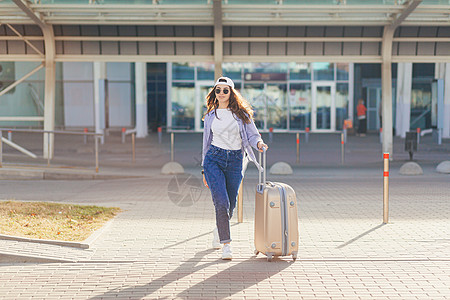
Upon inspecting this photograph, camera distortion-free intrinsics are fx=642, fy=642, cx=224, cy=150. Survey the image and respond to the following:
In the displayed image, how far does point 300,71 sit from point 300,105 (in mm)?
1927

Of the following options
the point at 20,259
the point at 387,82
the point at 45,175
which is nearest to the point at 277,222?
the point at 20,259

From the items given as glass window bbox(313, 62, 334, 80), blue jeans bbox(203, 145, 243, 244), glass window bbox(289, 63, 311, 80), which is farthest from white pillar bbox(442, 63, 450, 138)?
blue jeans bbox(203, 145, 243, 244)

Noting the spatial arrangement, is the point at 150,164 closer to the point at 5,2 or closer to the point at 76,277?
the point at 5,2

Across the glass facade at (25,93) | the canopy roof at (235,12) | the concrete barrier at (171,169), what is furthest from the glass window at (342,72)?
the concrete barrier at (171,169)

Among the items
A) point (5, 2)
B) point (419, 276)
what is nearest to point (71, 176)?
point (5, 2)

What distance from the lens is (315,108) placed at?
3628cm

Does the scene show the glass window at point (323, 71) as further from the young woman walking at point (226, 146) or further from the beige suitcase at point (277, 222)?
the beige suitcase at point (277, 222)

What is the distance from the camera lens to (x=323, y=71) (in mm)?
36094

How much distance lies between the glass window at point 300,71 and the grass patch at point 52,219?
27.2 meters

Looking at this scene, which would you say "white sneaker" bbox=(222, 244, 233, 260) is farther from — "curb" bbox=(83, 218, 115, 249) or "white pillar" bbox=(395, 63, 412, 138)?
"white pillar" bbox=(395, 63, 412, 138)

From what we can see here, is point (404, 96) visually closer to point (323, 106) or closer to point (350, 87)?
point (350, 87)

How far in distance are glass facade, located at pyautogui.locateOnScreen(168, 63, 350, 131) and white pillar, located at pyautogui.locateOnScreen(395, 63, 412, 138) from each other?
376 centimetres

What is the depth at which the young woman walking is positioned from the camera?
686 centimetres

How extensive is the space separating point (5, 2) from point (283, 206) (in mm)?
13981
